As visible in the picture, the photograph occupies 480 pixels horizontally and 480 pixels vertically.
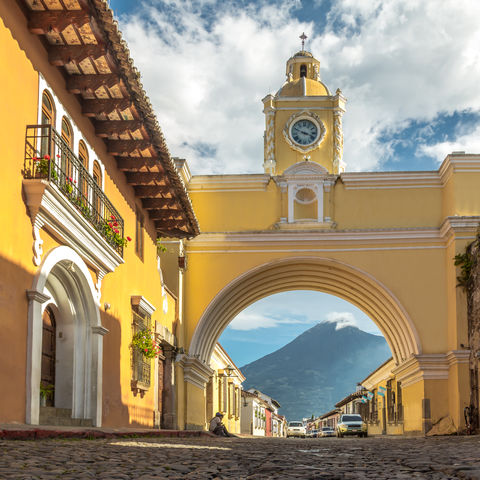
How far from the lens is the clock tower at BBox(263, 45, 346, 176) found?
26438mm

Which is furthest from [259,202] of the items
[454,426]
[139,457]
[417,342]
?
[139,457]

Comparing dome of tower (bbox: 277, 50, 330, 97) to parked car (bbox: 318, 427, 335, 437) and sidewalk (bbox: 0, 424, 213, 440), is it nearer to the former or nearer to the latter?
sidewalk (bbox: 0, 424, 213, 440)

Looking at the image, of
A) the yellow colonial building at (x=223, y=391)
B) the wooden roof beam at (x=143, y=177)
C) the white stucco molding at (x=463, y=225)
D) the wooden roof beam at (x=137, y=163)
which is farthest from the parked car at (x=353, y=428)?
the wooden roof beam at (x=137, y=163)

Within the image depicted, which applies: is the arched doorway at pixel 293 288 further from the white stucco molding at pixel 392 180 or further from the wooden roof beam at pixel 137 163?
the wooden roof beam at pixel 137 163

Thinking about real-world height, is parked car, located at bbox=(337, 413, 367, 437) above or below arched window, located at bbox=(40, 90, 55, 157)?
below

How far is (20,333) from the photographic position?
8.93 m

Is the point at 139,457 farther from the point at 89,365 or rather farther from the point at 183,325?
the point at 183,325

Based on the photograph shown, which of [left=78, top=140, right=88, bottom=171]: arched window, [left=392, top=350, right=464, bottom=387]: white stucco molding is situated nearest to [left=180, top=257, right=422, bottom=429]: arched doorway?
[left=392, top=350, right=464, bottom=387]: white stucco molding

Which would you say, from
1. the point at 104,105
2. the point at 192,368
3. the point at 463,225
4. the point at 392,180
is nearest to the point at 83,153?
the point at 104,105

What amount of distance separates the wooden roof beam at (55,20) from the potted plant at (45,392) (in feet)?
15.7

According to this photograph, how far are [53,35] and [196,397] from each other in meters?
15.9

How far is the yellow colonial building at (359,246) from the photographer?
22.4 metres

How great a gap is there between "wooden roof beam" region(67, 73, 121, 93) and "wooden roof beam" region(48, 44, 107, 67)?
777 mm

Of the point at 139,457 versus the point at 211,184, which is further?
the point at 211,184
